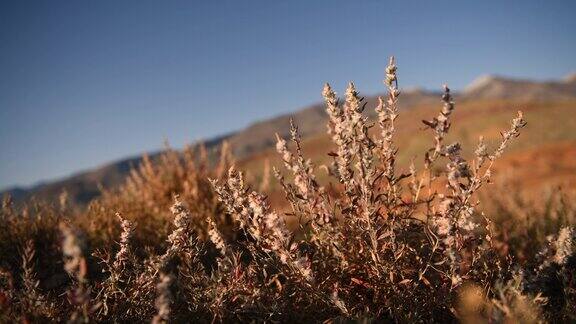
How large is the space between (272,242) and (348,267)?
0.57 m

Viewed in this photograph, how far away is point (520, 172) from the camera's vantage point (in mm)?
13938

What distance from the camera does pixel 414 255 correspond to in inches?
122

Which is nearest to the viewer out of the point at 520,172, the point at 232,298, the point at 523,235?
the point at 232,298

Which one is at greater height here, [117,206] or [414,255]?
[117,206]

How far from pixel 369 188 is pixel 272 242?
60 centimetres

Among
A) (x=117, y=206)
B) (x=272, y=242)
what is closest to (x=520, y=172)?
(x=117, y=206)

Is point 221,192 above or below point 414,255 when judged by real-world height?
above

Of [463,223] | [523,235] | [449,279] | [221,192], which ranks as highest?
[221,192]

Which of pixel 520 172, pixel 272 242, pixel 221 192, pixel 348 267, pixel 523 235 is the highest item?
pixel 221 192

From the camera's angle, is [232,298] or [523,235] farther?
[523,235]

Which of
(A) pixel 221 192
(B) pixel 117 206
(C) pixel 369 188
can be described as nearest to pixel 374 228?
(C) pixel 369 188

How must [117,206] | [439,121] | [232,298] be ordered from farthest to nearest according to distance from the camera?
[117,206], [232,298], [439,121]

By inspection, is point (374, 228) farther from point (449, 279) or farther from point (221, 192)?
point (221, 192)

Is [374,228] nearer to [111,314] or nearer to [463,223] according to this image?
[463,223]
